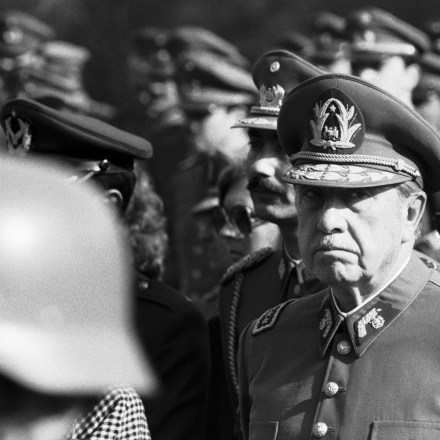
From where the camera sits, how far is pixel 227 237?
5793 mm

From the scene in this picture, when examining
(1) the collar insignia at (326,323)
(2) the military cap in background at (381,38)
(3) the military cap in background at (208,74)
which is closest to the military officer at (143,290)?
(1) the collar insignia at (326,323)

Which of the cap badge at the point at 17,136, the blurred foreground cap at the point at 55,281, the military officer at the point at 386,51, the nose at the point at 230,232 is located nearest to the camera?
the blurred foreground cap at the point at 55,281

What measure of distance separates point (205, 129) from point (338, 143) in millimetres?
6136

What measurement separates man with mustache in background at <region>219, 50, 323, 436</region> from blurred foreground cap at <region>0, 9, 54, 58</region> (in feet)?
27.1

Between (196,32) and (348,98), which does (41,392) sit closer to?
(348,98)

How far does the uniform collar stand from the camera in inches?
138

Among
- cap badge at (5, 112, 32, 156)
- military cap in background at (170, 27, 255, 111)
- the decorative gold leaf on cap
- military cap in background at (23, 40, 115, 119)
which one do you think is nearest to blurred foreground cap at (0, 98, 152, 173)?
cap badge at (5, 112, 32, 156)

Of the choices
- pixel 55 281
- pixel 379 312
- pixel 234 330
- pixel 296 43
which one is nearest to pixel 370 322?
pixel 379 312

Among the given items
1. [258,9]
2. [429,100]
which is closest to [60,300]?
[429,100]

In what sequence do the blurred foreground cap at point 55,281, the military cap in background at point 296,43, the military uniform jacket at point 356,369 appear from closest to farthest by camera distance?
the blurred foreground cap at point 55,281
the military uniform jacket at point 356,369
the military cap in background at point 296,43

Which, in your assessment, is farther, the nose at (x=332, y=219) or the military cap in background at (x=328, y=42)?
the military cap in background at (x=328, y=42)

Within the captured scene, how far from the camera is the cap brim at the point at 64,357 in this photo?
1963 millimetres

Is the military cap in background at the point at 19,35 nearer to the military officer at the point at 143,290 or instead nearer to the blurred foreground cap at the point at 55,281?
the military officer at the point at 143,290

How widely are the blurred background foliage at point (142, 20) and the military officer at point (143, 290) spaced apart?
8644 millimetres
